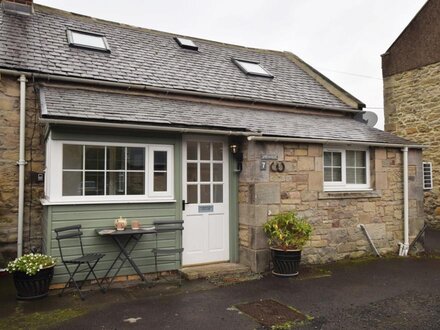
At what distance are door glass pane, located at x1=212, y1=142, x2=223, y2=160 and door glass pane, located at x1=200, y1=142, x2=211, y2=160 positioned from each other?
0.09 meters

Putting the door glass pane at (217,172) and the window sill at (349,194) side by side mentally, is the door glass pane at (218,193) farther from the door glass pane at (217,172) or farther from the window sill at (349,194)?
the window sill at (349,194)

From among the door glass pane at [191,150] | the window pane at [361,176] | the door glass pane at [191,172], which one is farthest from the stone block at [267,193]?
the window pane at [361,176]

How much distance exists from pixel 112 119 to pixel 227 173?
2.57 m

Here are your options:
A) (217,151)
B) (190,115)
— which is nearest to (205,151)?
(217,151)

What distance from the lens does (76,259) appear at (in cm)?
544

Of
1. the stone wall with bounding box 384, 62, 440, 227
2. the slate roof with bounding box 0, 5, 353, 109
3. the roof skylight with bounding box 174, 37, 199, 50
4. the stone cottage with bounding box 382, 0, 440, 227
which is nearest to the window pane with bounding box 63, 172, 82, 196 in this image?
the slate roof with bounding box 0, 5, 353, 109

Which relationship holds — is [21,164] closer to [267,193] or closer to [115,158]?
[115,158]

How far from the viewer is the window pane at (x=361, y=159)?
325 inches

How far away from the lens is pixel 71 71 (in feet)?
23.3

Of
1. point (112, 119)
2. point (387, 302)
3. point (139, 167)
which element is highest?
point (112, 119)

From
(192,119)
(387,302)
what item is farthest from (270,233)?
(192,119)

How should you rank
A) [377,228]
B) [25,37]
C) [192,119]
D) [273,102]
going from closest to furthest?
1. [192,119]
2. [25,37]
3. [377,228]
4. [273,102]

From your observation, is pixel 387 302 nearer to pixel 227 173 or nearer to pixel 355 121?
pixel 227 173

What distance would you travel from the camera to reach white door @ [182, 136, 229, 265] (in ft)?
22.3
